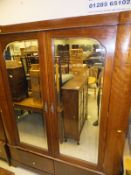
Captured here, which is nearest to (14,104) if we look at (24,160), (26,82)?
(26,82)

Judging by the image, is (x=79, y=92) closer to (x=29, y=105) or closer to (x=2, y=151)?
(x=29, y=105)

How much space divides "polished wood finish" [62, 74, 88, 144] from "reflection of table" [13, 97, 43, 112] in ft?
1.01

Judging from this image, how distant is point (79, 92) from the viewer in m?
1.65

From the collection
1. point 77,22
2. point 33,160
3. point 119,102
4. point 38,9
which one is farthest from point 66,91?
point 33,160

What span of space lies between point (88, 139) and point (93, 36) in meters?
1.19

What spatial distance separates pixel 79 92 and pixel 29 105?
631 mm

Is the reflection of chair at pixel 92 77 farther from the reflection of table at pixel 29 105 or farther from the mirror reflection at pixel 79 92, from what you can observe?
the reflection of table at pixel 29 105

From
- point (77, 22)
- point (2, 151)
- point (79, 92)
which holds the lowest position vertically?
point (2, 151)

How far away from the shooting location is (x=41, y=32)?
1.19m

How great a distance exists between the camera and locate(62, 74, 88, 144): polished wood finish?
1551mm

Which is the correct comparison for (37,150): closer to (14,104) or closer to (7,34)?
(14,104)

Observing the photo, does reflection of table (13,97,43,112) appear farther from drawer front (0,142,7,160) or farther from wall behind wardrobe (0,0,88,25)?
wall behind wardrobe (0,0,88,25)

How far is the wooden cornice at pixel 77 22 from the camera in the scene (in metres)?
0.90
